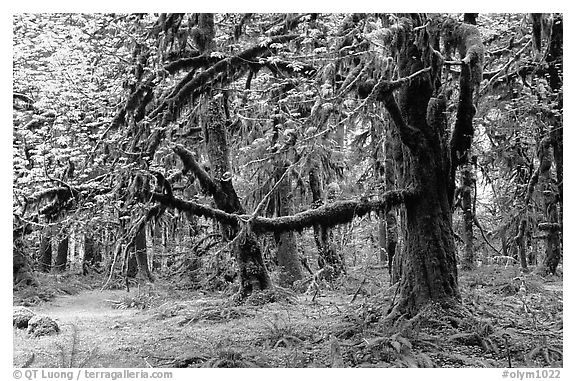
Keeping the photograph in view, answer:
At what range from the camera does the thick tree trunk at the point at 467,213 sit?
13.5 metres

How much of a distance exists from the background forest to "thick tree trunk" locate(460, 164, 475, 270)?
164mm

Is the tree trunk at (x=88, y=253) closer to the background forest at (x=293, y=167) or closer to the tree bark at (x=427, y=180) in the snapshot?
the background forest at (x=293, y=167)

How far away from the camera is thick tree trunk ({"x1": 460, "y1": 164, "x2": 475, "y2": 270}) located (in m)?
13.5

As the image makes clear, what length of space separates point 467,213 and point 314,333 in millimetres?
6286

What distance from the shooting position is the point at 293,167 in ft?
26.6

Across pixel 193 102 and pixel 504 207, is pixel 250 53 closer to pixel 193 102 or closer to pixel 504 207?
pixel 193 102

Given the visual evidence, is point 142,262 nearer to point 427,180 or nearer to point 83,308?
point 83,308

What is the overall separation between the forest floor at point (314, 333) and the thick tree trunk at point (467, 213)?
40.1 inches

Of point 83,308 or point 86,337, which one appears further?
point 83,308

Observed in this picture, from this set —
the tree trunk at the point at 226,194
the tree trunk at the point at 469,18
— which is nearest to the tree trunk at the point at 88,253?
the tree trunk at the point at 226,194

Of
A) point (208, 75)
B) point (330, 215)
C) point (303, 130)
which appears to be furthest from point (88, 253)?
point (303, 130)

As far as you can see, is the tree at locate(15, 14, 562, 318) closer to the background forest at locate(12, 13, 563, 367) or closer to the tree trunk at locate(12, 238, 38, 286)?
the background forest at locate(12, 13, 563, 367)

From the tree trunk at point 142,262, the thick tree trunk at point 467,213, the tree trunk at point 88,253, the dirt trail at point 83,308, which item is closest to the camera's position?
the dirt trail at point 83,308
